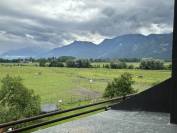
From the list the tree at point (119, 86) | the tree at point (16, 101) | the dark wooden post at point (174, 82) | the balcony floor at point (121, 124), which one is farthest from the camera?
the tree at point (119, 86)

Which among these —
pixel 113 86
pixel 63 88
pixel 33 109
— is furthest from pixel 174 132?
pixel 63 88

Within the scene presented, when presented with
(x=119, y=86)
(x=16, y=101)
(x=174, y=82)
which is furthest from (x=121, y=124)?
(x=119, y=86)

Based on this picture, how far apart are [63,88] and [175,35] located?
69.7 meters

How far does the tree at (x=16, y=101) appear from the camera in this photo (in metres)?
40.6

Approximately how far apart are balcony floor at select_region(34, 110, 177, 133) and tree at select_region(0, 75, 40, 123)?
3185cm

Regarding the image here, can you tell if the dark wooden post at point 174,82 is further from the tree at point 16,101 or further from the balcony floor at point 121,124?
the tree at point 16,101

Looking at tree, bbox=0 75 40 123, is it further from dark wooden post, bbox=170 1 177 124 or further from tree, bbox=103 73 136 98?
dark wooden post, bbox=170 1 177 124

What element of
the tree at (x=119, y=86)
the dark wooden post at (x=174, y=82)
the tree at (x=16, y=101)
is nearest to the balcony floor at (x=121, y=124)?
the dark wooden post at (x=174, y=82)

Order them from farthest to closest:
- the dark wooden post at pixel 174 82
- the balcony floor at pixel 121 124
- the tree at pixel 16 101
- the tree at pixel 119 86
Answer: the tree at pixel 119 86
the tree at pixel 16 101
the dark wooden post at pixel 174 82
the balcony floor at pixel 121 124

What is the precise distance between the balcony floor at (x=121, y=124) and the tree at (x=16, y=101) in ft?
104

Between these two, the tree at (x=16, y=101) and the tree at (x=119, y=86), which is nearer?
the tree at (x=16, y=101)

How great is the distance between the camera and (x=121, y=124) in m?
7.10

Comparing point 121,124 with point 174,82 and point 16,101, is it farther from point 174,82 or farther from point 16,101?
point 16,101

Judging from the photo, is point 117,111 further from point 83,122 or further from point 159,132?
point 159,132
